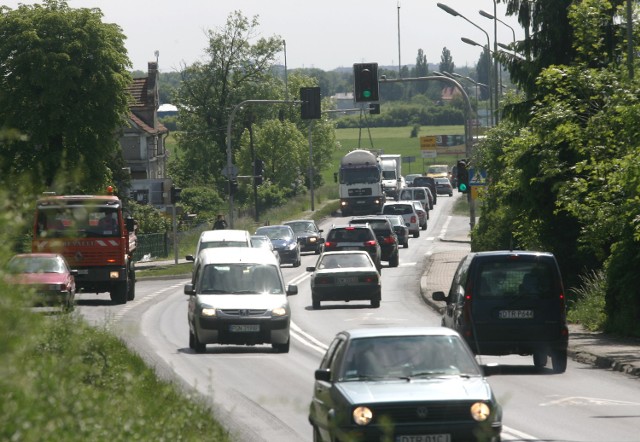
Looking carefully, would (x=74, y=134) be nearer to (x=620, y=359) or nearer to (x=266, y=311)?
(x=266, y=311)

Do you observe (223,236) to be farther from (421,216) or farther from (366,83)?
(421,216)

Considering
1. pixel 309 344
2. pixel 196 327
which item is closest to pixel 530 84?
pixel 309 344

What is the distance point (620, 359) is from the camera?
22.4 metres

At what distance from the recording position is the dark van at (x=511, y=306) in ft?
67.7

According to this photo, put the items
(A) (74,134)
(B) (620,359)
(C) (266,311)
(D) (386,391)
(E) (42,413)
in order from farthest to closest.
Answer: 1. (A) (74,134)
2. (C) (266,311)
3. (B) (620,359)
4. (D) (386,391)
5. (E) (42,413)

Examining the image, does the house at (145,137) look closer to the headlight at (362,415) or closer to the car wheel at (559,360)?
the car wheel at (559,360)

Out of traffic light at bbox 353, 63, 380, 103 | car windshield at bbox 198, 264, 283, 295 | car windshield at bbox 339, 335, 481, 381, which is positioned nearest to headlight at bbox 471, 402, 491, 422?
car windshield at bbox 339, 335, 481, 381

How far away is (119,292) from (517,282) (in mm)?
20056

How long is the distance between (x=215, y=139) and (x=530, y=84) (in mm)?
75065

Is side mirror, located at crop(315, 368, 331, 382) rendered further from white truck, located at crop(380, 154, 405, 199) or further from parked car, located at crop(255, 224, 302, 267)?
white truck, located at crop(380, 154, 405, 199)

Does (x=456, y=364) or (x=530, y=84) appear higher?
(x=530, y=84)

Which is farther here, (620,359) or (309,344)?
(309,344)

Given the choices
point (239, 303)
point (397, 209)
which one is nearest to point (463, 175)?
point (239, 303)

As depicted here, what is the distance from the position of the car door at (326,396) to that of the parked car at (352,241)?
33908 mm
